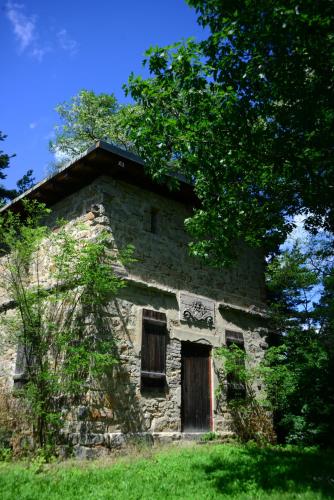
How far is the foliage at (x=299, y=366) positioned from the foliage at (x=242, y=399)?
40 centimetres

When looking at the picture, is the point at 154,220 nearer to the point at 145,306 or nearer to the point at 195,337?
the point at 145,306

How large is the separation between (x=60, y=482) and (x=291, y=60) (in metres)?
5.71

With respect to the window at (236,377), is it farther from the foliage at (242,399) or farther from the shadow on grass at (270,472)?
the shadow on grass at (270,472)

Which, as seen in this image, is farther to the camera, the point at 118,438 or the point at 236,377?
the point at 236,377

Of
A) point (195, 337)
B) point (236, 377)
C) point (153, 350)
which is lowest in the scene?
point (236, 377)

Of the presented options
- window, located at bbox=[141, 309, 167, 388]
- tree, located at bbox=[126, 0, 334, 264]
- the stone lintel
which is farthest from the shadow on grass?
tree, located at bbox=[126, 0, 334, 264]

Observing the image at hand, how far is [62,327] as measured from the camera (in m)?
7.55

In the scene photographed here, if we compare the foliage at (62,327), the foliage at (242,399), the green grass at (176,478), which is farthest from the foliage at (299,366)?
the foliage at (62,327)

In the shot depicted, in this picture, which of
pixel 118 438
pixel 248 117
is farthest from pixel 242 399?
pixel 248 117

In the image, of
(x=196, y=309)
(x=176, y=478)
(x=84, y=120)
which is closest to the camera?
(x=176, y=478)

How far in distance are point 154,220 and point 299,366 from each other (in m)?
4.94

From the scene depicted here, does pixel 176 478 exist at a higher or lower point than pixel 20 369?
lower

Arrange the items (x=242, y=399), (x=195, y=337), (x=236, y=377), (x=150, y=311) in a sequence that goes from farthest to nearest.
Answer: (x=236, y=377) < (x=242, y=399) < (x=195, y=337) < (x=150, y=311)

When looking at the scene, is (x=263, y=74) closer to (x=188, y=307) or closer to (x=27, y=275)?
(x=188, y=307)
